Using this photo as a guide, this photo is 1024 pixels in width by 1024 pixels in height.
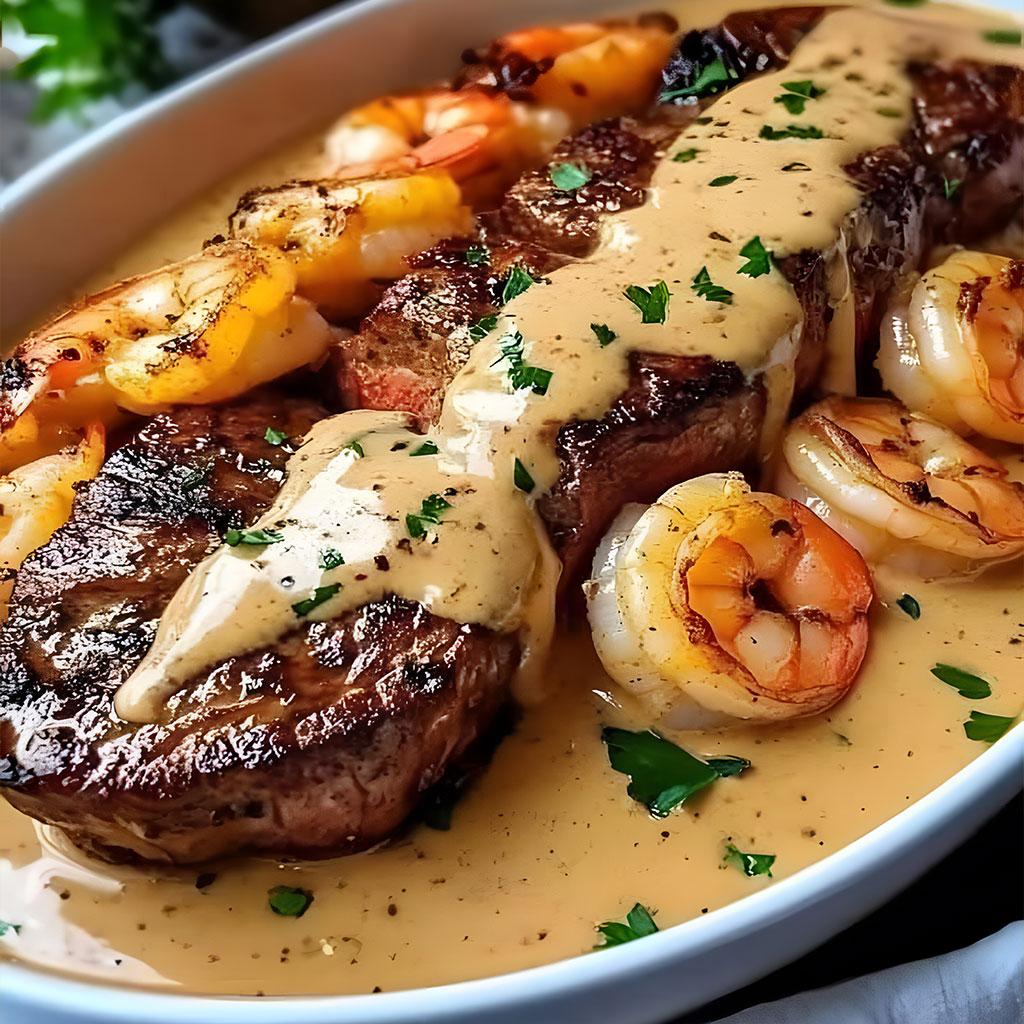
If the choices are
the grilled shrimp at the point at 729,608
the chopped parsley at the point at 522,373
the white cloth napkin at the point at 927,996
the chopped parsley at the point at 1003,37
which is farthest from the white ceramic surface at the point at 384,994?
the chopped parsley at the point at 1003,37

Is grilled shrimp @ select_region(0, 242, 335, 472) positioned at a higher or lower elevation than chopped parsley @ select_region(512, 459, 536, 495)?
higher

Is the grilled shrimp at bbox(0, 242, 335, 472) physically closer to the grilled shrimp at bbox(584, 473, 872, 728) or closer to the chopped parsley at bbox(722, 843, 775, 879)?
the grilled shrimp at bbox(584, 473, 872, 728)

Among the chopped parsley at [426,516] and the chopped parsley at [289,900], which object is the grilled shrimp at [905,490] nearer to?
the chopped parsley at [426,516]

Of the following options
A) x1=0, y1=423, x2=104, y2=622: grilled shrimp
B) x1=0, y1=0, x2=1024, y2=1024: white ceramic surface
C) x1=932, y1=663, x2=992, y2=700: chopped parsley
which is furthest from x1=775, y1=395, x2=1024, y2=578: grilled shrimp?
x1=0, y1=423, x2=104, y2=622: grilled shrimp

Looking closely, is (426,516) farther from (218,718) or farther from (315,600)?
(218,718)

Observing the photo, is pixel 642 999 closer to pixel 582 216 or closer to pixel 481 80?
pixel 582 216

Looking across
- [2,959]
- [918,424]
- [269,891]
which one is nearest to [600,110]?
[918,424]
